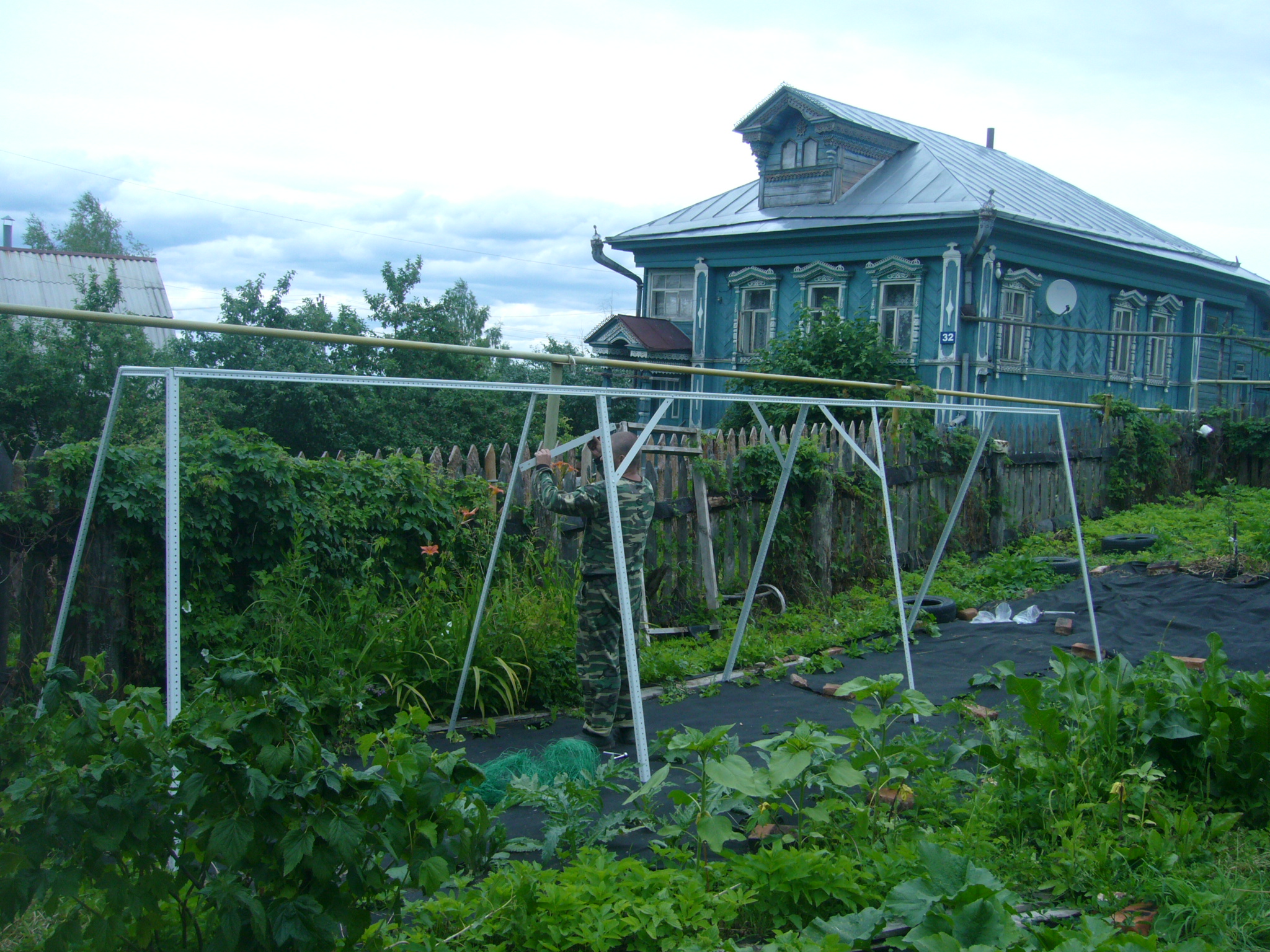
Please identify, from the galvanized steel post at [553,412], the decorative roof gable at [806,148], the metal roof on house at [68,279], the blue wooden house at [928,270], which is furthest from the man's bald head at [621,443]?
the metal roof on house at [68,279]

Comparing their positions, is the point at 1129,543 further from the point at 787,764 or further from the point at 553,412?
the point at 787,764

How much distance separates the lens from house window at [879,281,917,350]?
55.3 feet

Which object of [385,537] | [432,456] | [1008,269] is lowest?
[385,537]

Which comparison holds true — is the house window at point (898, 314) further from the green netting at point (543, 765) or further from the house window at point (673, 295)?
the green netting at point (543, 765)

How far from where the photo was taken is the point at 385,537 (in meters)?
5.69

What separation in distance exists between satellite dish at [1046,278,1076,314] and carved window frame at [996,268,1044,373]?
1.13 feet

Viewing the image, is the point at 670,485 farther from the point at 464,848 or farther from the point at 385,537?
the point at 464,848

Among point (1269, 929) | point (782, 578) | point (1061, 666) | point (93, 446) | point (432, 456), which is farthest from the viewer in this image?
point (782, 578)

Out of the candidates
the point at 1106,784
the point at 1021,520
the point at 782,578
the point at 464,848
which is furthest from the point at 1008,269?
the point at 464,848

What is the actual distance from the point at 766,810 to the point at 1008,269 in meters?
15.4

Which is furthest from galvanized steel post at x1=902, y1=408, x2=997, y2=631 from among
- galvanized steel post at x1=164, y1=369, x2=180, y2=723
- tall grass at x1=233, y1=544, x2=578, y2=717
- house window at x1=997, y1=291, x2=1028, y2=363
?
house window at x1=997, y1=291, x2=1028, y2=363

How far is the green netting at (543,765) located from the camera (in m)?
4.18

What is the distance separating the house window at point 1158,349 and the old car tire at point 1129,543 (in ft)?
33.8

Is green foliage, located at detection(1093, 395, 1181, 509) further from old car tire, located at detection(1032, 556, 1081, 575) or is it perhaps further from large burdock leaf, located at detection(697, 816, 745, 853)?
large burdock leaf, located at detection(697, 816, 745, 853)
